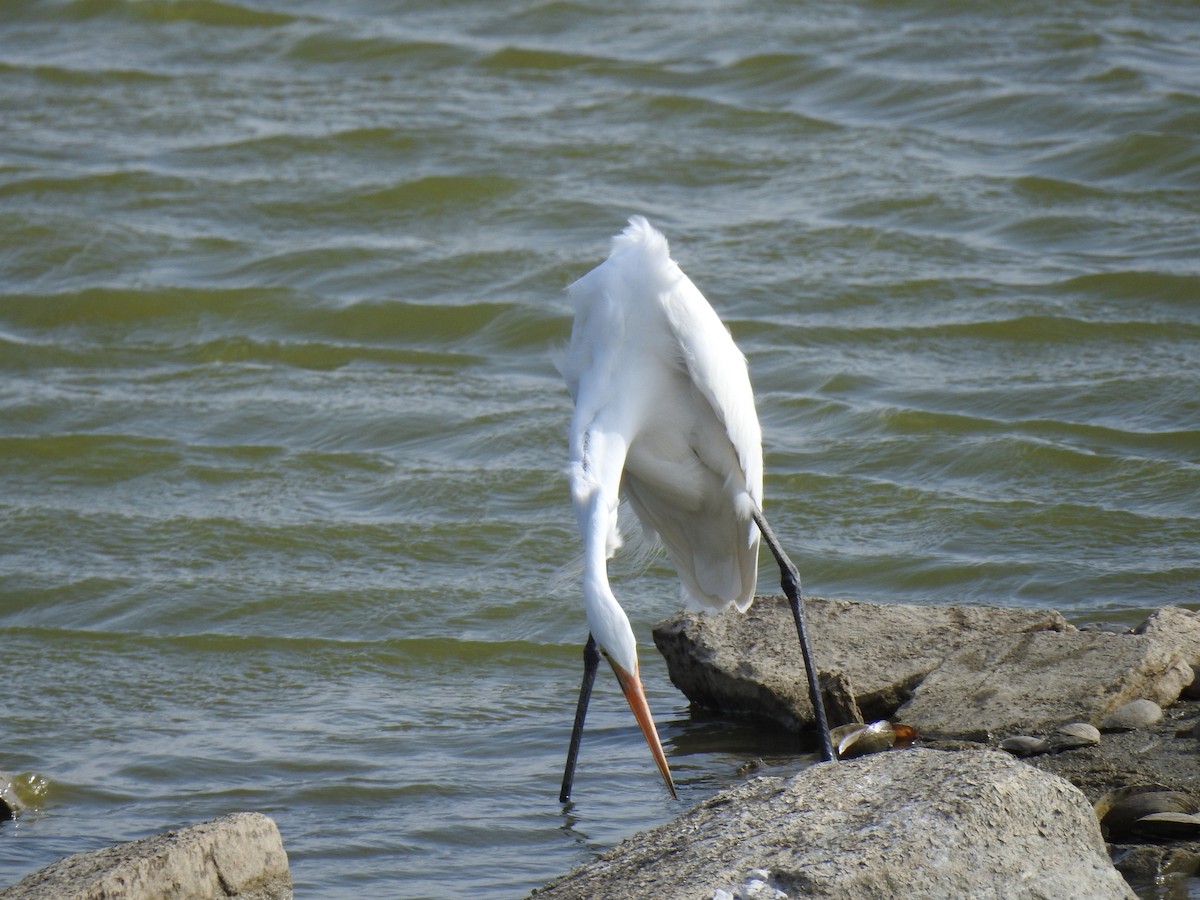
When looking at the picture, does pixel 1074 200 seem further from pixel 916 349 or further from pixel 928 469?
pixel 928 469

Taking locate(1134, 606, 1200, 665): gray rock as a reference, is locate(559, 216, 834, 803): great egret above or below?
above

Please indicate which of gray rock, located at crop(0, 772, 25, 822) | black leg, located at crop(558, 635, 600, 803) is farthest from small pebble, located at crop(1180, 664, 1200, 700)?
gray rock, located at crop(0, 772, 25, 822)

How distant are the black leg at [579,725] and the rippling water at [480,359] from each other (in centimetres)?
7

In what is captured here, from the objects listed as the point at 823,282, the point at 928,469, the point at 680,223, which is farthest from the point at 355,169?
the point at 928,469

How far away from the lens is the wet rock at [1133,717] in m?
3.82

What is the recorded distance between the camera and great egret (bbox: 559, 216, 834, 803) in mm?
4309

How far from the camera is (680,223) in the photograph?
909cm

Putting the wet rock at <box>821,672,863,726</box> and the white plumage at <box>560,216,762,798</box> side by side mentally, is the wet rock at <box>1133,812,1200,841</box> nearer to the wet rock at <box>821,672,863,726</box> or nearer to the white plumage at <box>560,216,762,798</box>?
the wet rock at <box>821,672,863,726</box>

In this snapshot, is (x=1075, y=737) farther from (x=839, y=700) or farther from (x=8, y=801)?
(x=8, y=801)

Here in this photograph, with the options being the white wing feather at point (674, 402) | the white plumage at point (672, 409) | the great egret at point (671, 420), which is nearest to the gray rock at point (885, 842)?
the great egret at point (671, 420)

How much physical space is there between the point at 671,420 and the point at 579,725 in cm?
92

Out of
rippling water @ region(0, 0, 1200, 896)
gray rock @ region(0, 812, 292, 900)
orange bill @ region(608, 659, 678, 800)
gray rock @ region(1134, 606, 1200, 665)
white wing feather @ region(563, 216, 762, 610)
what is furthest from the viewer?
rippling water @ region(0, 0, 1200, 896)

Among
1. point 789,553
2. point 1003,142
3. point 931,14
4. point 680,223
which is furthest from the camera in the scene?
point 931,14

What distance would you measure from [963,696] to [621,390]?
1.18 metres
